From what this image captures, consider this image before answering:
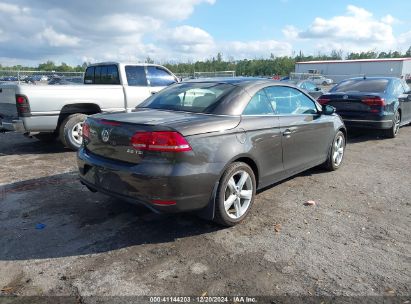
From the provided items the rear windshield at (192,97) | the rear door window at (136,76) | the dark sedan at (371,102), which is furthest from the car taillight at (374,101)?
the rear windshield at (192,97)

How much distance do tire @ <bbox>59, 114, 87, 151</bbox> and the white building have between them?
1750 inches

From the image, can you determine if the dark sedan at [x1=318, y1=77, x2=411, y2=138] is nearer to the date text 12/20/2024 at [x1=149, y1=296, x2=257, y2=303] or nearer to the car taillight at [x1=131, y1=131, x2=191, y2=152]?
the car taillight at [x1=131, y1=131, x2=191, y2=152]

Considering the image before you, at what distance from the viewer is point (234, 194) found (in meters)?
3.95

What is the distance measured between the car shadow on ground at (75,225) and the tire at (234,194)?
0.22m

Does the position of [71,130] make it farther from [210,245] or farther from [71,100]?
[210,245]

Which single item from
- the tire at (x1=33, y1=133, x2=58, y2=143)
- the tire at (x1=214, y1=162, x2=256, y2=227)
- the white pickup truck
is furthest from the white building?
the tire at (x1=214, y1=162, x2=256, y2=227)

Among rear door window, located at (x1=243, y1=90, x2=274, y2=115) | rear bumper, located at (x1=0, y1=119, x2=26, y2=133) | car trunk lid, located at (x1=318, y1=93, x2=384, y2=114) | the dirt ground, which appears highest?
rear door window, located at (x1=243, y1=90, x2=274, y2=115)

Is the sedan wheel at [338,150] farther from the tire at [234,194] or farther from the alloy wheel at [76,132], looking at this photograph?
the alloy wheel at [76,132]

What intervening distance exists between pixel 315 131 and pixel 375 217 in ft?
5.11

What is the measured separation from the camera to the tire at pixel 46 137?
8.06 meters

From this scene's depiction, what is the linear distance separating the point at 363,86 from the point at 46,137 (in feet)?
26.1

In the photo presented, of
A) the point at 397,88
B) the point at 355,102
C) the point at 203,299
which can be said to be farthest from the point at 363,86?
the point at 203,299

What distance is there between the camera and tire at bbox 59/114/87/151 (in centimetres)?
721

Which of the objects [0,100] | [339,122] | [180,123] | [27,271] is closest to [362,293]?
[180,123]
